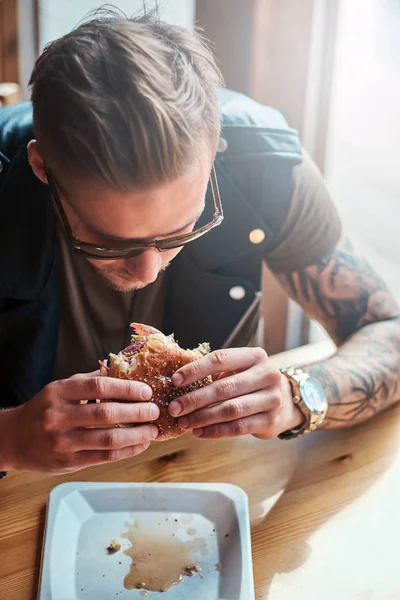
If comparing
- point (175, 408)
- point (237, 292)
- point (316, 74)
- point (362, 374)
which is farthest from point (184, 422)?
point (316, 74)

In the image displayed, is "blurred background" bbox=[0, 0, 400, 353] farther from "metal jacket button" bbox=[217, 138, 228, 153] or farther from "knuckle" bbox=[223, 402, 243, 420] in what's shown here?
"knuckle" bbox=[223, 402, 243, 420]

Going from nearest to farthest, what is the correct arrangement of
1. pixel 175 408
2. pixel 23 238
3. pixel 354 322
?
1. pixel 175 408
2. pixel 23 238
3. pixel 354 322

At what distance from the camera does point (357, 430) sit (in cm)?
120

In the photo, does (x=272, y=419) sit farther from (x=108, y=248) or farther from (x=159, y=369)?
(x=108, y=248)

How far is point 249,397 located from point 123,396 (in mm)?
202

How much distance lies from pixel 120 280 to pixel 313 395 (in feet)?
1.29

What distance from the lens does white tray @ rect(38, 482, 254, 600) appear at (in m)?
0.87

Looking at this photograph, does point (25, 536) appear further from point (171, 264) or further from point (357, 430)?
point (357, 430)

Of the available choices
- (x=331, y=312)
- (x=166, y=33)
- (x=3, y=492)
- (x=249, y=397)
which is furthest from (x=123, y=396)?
(x=331, y=312)

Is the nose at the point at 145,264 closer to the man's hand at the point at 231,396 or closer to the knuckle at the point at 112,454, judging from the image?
the man's hand at the point at 231,396

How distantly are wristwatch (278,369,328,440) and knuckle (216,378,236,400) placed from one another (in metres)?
0.21

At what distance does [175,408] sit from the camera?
0.88 metres

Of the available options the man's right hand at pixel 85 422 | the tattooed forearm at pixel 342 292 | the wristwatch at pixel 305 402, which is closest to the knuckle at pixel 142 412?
the man's right hand at pixel 85 422

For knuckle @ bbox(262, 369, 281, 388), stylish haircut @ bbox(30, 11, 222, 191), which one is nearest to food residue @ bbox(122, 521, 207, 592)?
knuckle @ bbox(262, 369, 281, 388)
